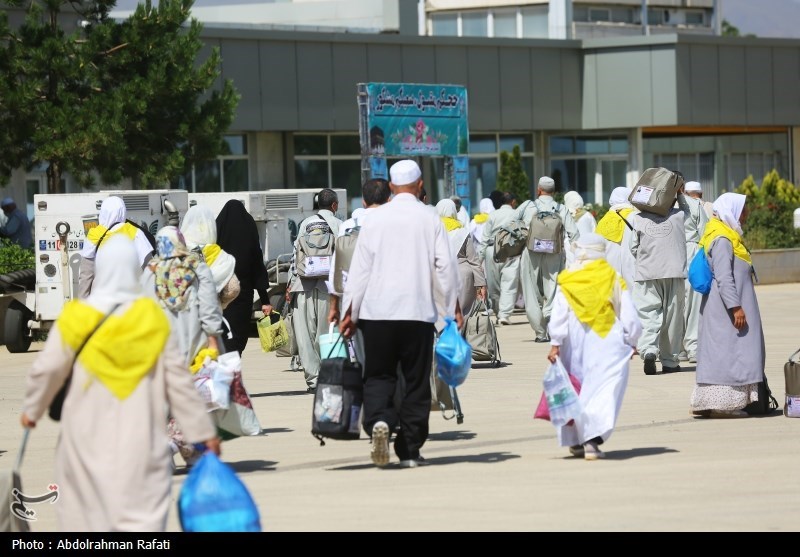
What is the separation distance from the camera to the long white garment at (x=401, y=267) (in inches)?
382

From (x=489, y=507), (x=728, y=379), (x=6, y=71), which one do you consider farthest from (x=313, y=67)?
(x=489, y=507)

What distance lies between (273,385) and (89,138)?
10.5 m

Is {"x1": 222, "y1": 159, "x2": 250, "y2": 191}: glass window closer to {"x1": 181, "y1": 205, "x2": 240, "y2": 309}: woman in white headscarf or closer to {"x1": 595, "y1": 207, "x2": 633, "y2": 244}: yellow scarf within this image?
{"x1": 595, "y1": 207, "x2": 633, "y2": 244}: yellow scarf

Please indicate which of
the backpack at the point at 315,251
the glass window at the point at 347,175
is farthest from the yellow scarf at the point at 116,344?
the glass window at the point at 347,175

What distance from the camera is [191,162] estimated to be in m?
27.9

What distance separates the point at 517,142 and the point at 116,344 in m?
41.0

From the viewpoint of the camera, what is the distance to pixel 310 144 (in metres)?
42.8

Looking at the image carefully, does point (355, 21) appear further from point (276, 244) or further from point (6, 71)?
point (276, 244)

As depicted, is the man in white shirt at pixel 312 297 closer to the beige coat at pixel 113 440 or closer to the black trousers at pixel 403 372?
the black trousers at pixel 403 372

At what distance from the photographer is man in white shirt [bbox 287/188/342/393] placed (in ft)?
45.5

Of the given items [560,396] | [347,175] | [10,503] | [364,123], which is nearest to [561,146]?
[347,175]

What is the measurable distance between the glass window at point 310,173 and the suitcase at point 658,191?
90.9ft

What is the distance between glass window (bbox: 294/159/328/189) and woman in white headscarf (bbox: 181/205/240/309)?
30.9 metres

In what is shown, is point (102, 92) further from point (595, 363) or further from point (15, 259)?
point (595, 363)
